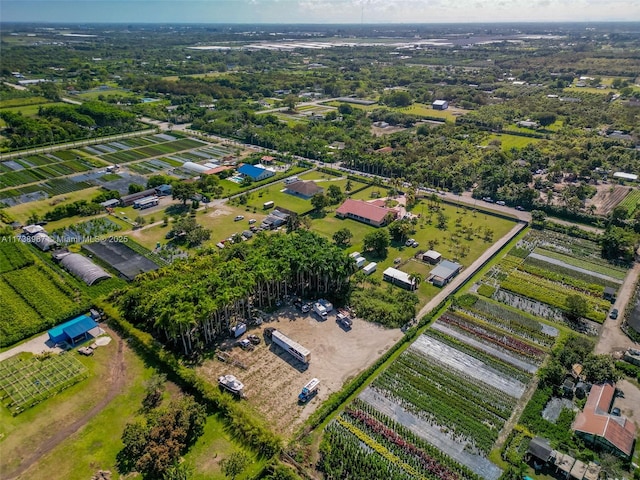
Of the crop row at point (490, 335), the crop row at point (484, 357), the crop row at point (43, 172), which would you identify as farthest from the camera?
the crop row at point (43, 172)

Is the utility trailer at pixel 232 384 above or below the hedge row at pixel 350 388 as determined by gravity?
above


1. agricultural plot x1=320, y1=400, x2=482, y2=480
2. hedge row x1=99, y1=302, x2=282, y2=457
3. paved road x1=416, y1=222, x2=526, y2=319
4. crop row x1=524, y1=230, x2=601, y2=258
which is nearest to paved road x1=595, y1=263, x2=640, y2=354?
crop row x1=524, y1=230, x2=601, y2=258

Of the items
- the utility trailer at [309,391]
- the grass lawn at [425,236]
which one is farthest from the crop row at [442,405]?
the grass lawn at [425,236]

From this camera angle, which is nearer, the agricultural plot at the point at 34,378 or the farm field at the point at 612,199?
the agricultural plot at the point at 34,378

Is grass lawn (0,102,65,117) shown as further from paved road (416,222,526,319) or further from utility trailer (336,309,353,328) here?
paved road (416,222,526,319)

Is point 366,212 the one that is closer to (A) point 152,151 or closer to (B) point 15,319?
(B) point 15,319

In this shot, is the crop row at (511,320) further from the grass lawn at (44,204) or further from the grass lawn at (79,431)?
the grass lawn at (44,204)
